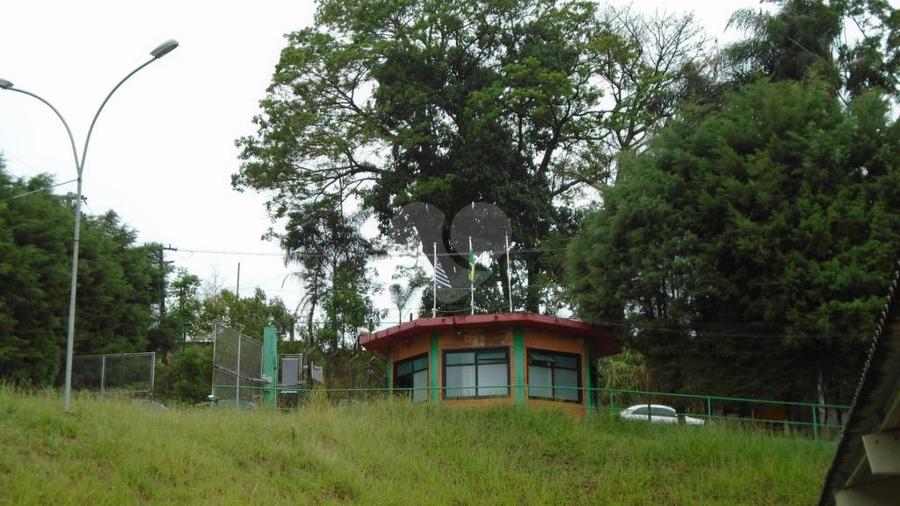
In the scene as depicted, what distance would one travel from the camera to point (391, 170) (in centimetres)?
4494

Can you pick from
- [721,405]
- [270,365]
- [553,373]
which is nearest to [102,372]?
[270,365]

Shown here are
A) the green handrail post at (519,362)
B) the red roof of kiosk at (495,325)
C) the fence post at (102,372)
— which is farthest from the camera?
the fence post at (102,372)

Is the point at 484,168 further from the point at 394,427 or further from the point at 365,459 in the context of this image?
the point at 365,459

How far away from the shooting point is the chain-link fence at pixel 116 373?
34.0 metres

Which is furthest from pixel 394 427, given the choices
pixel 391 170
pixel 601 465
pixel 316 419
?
pixel 391 170

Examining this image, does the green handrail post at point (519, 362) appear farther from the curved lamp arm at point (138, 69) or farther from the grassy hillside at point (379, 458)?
the curved lamp arm at point (138, 69)

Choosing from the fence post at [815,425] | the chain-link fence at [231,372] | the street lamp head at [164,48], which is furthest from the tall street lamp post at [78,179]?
the fence post at [815,425]

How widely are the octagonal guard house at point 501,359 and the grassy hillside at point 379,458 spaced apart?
2003 millimetres

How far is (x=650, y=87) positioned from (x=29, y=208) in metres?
25.6

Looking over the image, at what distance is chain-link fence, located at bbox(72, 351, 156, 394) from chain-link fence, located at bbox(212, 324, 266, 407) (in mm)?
3068

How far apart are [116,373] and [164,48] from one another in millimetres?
16521

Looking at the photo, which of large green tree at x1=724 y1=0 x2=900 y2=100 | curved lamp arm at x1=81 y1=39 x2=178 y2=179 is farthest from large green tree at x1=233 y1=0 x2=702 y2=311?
curved lamp arm at x1=81 y1=39 x2=178 y2=179

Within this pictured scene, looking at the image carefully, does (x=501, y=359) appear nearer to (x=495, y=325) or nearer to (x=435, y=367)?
A: (x=495, y=325)

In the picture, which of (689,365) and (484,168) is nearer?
(689,365)
